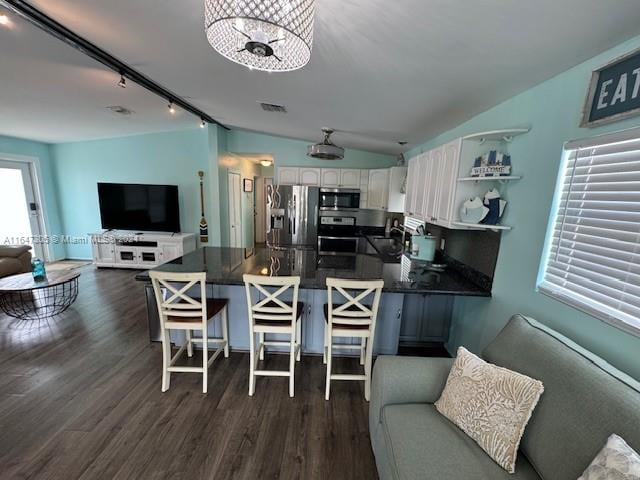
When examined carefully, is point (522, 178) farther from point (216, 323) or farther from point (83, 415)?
point (83, 415)

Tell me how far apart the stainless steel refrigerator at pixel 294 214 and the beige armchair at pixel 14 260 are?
379cm

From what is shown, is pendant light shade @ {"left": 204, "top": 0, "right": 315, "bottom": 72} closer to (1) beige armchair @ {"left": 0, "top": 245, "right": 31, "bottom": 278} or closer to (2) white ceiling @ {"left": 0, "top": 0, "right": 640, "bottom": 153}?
(2) white ceiling @ {"left": 0, "top": 0, "right": 640, "bottom": 153}

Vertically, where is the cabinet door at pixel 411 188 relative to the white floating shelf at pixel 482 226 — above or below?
above

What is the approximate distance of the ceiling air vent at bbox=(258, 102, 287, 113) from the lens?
301 centimetres

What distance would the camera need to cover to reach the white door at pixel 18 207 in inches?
188

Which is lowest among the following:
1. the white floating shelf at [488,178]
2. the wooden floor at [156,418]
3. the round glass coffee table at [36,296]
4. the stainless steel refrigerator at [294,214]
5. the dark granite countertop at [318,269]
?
the wooden floor at [156,418]

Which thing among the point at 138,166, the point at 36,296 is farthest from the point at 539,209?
the point at 138,166

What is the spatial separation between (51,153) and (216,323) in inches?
233

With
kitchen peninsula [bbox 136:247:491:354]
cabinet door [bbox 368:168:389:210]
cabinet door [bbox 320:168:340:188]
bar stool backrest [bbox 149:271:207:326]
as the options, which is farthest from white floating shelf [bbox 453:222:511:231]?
cabinet door [bbox 320:168:340:188]

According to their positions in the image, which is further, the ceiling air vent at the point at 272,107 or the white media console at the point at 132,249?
the white media console at the point at 132,249

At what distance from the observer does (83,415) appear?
6.24 feet

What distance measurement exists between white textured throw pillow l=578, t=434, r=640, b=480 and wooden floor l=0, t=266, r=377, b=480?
3.71ft

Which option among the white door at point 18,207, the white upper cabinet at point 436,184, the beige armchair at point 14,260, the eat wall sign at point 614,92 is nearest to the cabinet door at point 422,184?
the white upper cabinet at point 436,184

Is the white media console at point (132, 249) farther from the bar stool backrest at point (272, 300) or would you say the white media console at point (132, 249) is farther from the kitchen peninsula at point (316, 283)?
the bar stool backrest at point (272, 300)
